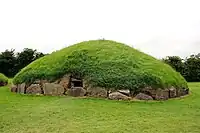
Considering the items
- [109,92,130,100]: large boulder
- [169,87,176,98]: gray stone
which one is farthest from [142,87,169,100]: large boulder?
[109,92,130,100]: large boulder

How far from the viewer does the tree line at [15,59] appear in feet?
87.9

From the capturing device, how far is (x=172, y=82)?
14.6m

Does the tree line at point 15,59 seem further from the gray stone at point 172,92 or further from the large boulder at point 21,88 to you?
the gray stone at point 172,92

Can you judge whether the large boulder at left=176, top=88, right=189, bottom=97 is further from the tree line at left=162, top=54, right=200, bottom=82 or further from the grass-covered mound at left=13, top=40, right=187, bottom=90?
the tree line at left=162, top=54, right=200, bottom=82

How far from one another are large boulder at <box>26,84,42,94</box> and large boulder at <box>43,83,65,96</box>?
27 cm

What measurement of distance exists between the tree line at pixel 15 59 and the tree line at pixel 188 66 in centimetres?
1084

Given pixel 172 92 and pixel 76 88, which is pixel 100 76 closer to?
pixel 76 88

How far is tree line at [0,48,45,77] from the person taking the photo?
26797 mm

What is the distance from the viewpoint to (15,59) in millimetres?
26938

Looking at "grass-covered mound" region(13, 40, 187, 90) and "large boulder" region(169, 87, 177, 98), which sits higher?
"grass-covered mound" region(13, 40, 187, 90)

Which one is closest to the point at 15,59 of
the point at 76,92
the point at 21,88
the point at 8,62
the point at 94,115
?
the point at 8,62

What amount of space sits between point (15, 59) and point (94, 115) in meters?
18.4

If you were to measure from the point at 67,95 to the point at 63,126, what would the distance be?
5.35 metres

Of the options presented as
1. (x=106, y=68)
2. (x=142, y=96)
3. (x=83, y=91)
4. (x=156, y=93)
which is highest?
(x=106, y=68)
